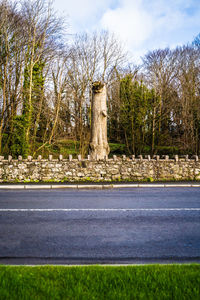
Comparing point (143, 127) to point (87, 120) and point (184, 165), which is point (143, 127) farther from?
point (184, 165)

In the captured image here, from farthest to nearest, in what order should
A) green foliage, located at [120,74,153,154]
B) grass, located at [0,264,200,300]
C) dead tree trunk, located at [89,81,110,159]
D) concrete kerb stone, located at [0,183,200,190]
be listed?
1. green foliage, located at [120,74,153,154]
2. dead tree trunk, located at [89,81,110,159]
3. concrete kerb stone, located at [0,183,200,190]
4. grass, located at [0,264,200,300]

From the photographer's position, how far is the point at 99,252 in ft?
16.1

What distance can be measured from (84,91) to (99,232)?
27.3 meters

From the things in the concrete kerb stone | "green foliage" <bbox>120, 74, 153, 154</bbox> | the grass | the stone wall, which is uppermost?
"green foliage" <bbox>120, 74, 153, 154</bbox>

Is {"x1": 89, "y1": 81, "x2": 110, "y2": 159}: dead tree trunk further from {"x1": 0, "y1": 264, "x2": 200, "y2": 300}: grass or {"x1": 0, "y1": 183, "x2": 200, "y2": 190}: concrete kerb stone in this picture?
{"x1": 0, "y1": 264, "x2": 200, "y2": 300}: grass

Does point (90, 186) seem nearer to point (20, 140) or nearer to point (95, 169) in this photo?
point (95, 169)

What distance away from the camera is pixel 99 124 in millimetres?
17344

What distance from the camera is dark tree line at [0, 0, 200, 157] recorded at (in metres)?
25.3

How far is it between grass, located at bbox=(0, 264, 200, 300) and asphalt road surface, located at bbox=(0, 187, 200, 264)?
1.77 feet

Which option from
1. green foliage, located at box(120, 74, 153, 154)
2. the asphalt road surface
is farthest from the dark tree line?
the asphalt road surface

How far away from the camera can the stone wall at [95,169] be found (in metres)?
15.3

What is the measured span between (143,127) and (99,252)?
28.3m

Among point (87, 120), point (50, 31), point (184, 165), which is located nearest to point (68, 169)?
point (184, 165)

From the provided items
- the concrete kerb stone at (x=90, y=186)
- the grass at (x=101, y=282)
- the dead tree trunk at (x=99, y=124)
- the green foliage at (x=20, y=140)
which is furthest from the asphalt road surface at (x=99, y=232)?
the green foliage at (x=20, y=140)
